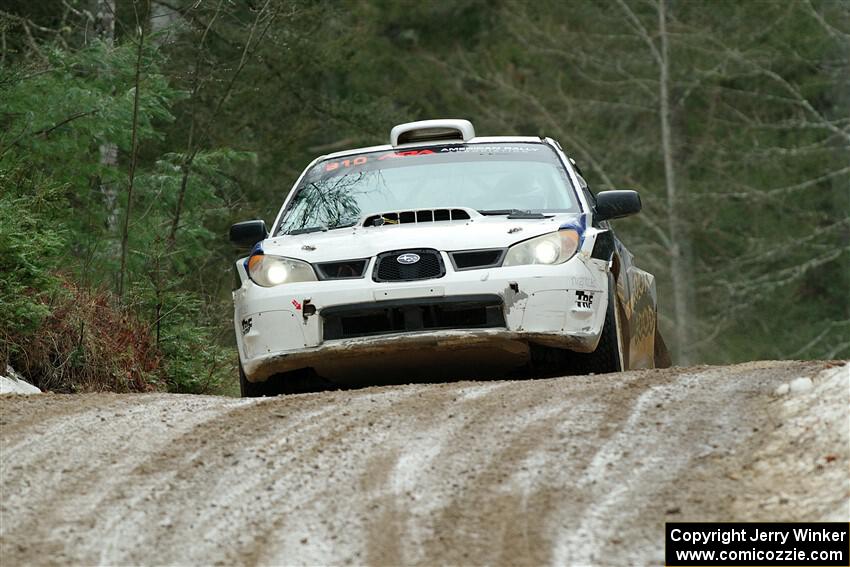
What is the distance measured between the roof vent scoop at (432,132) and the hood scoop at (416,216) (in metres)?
1.47

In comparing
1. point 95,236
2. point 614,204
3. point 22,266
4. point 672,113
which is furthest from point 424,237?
point 672,113

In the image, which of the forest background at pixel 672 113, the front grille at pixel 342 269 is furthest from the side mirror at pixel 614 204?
the forest background at pixel 672 113

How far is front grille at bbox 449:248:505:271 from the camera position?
339 inches

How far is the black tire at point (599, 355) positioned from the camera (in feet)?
29.1

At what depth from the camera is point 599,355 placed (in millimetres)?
8867

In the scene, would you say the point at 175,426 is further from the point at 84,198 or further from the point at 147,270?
the point at 84,198

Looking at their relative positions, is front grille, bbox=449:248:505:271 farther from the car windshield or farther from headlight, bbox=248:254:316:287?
headlight, bbox=248:254:316:287

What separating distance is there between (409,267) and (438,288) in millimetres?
225

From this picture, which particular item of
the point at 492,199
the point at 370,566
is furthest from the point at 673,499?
the point at 492,199

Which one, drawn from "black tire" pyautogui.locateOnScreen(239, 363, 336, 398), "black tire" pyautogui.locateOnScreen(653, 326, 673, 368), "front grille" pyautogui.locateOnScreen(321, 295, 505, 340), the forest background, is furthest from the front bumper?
the forest background

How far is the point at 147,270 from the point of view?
14.0 m

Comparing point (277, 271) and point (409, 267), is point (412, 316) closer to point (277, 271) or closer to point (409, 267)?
point (409, 267)

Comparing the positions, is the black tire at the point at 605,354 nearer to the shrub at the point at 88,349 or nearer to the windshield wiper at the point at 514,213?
the windshield wiper at the point at 514,213

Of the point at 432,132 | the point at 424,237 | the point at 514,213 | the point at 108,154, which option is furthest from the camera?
the point at 108,154
